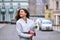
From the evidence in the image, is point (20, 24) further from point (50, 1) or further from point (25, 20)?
point (50, 1)

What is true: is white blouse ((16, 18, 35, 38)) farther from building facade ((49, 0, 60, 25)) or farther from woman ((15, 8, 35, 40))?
building facade ((49, 0, 60, 25))

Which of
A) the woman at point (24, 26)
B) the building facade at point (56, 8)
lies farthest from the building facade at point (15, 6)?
the woman at point (24, 26)

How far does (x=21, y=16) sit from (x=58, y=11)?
49036 millimetres

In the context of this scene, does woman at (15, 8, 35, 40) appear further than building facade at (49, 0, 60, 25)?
No

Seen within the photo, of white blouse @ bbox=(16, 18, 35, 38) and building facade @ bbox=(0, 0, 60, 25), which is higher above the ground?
white blouse @ bbox=(16, 18, 35, 38)

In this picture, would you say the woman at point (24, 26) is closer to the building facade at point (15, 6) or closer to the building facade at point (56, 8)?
the building facade at point (56, 8)

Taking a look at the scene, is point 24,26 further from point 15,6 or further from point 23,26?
point 15,6

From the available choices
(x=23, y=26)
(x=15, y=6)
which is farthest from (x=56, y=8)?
(x=23, y=26)

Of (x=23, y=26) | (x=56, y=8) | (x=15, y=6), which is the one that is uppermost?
(x=23, y=26)

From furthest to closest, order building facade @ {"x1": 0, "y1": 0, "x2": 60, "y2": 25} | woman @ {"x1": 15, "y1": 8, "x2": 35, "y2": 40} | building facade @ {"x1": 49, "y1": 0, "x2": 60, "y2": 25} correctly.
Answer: building facade @ {"x1": 0, "y1": 0, "x2": 60, "y2": 25}
building facade @ {"x1": 49, "y1": 0, "x2": 60, "y2": 25}
woman @ {"x1": 15, "y1": 8, "x2": 35, "y2": 40}

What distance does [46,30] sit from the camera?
33.6 meters

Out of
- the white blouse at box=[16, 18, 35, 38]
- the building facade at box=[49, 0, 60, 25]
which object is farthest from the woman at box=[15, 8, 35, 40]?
the building facade at box=[49, 0, 60, 25]

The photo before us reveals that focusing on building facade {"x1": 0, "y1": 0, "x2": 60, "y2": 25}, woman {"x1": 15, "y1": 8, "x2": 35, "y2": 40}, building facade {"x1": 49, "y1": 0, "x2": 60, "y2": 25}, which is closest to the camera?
woman {"x1": 15, "y1": 8, "x2": 35, "y2": 40}

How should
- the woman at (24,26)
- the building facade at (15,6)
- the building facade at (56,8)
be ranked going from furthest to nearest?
the building facade at (15,6) → the building facade at (56,8) → the woman at (24,26)
